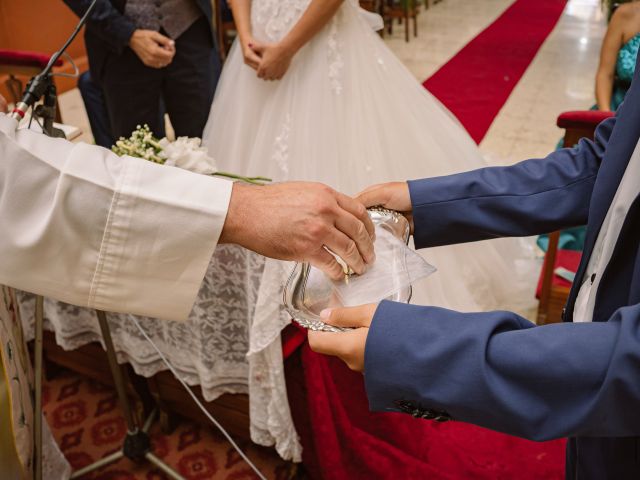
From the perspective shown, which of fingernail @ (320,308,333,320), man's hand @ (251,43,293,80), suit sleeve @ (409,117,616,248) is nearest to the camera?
fingernail @ (320,308,333,320)

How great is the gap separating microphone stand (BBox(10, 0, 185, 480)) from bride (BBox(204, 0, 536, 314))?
0.98 m

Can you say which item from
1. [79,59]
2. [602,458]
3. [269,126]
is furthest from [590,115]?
[79,59]

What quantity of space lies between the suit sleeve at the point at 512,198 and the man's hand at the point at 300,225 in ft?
0.73

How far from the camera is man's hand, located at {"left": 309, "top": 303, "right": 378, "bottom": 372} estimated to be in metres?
0.80

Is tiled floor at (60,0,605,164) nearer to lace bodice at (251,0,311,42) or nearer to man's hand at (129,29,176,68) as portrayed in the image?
lace bodice at (251,0,311,42)

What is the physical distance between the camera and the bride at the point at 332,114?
90.0 inches

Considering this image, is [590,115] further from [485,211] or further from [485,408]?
[485,408]

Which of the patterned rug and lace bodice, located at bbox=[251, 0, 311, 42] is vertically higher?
lace bodice, located at bbox=[251, 0, 311, 42]

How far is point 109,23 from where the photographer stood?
95.0 inches

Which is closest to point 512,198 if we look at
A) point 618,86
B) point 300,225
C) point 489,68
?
point 300,225

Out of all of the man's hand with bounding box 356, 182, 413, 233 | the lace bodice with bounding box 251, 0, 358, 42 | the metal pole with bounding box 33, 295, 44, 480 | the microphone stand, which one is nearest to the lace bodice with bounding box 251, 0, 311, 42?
the lace bodice with bounding box 251, 0, 358, 42

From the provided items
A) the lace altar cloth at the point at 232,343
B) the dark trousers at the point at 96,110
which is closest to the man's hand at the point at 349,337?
the lace altar cloth at the point at 232,343

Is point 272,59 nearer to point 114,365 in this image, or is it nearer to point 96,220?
point 114,365

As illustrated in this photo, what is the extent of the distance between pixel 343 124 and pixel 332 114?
58 mm
